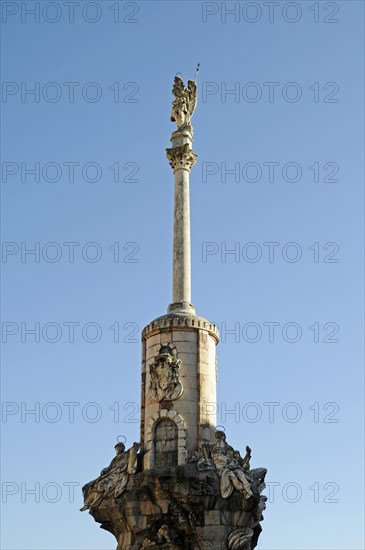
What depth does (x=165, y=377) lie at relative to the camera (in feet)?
80.1

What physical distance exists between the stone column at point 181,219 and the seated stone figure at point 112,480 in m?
5.07

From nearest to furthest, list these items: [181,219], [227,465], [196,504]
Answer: [196,504] < [227,465] < [181,219]

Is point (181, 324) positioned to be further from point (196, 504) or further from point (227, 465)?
point (196, 504)

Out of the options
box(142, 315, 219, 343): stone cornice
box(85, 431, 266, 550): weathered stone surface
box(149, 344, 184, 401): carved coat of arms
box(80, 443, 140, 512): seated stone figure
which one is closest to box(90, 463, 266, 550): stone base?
box(85, 431, 266, 550): weathered stone surface

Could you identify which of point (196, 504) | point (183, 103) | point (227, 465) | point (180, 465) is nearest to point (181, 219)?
point (183, 103)

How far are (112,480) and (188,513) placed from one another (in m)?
2.82

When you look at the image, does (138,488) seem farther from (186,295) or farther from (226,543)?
(186,295)

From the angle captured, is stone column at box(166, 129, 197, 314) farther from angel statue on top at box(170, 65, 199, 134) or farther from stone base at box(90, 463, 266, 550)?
stone base at box(90, 463, 266, 550)

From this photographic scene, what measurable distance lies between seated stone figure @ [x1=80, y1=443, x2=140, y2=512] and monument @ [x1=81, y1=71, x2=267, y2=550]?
0.03m

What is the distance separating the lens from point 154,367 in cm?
2473

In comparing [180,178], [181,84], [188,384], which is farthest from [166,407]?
[181,84]

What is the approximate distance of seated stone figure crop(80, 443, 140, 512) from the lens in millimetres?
23859

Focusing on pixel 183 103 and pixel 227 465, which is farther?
pixel 183 103

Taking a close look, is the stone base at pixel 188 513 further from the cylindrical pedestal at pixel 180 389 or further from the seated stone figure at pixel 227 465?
the cylindrical pedestal at pixel 180 389
